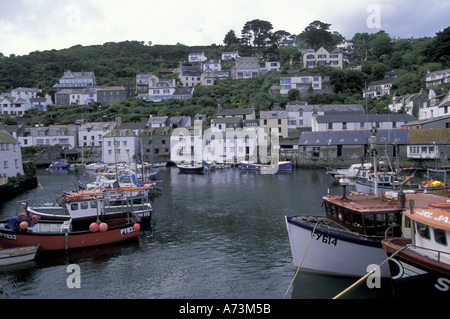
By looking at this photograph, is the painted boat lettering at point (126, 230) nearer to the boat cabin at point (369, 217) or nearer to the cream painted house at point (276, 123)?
the boat cabin at point (369, 217)

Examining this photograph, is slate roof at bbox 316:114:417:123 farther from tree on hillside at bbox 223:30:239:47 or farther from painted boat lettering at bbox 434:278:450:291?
tree on hillside at bbox 223:30:239:47

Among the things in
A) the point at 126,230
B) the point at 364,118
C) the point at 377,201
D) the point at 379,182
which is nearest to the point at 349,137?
the point at 364,118

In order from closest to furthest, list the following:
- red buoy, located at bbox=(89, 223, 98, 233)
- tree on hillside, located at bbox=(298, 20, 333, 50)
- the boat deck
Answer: the boat deck
red buoy, located at bbox=(89, 223, 98, 233)
tree on hillside, located at bbox=(298, 20, 333, 50)

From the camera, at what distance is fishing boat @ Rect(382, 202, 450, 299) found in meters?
11.8

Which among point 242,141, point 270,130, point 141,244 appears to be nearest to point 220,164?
point 242,141

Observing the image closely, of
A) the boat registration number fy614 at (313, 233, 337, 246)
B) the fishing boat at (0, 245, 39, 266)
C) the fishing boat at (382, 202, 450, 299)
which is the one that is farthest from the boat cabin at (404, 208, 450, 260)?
the fishing boat at (0, 245, 39, 266)

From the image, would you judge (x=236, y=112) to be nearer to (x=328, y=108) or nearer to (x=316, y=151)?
(x=328, y=108)

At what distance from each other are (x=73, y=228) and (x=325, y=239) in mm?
15896

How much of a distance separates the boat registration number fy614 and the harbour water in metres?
1.83

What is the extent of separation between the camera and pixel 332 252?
15.9 metres

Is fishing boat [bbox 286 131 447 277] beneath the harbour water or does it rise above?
above

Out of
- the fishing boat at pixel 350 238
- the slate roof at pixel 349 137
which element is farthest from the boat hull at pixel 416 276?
the slate roof at pixel 349 137

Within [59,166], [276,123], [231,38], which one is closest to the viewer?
[59,166]

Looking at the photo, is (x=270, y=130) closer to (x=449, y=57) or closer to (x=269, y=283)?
(x=449, y=57)
